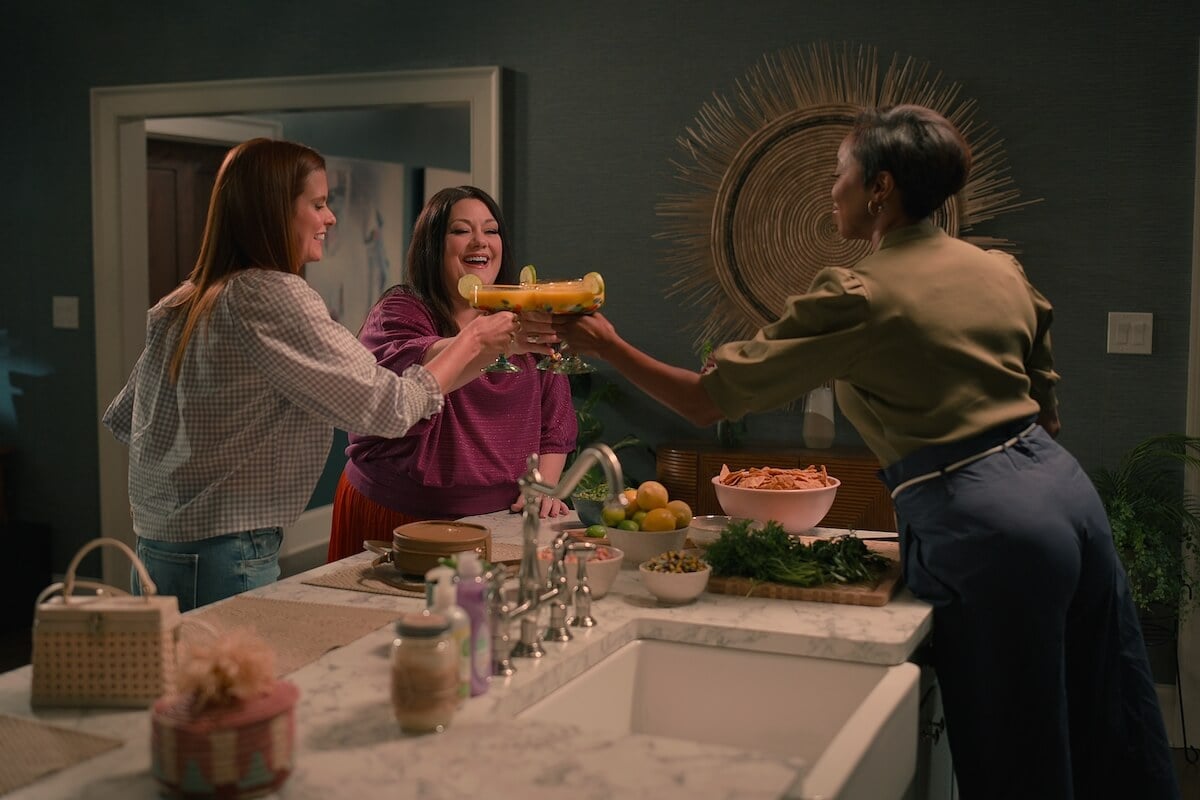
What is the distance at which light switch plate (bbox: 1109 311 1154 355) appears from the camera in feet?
12.6

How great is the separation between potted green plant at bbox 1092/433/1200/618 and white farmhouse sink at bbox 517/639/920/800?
6.82ft

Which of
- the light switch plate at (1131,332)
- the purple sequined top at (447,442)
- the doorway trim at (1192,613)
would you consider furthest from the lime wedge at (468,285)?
the doorway trim at (1192,613)

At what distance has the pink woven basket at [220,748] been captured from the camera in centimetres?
121

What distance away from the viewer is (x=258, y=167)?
86.1 inches

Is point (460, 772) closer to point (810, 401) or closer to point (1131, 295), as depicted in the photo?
point (810, 401)

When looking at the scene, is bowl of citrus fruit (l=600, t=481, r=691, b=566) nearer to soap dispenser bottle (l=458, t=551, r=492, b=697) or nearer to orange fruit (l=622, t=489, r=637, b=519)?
orange fruit (l=622, t=489, r=637, b=519)

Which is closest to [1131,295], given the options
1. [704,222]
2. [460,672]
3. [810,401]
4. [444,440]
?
[810,401]

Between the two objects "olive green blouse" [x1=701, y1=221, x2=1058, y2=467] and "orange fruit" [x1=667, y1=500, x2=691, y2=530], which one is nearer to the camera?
"olive green blouse" [x1=701, y1=221, x2=1058, y2=467]

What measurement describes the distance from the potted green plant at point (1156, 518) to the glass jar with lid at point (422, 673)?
9.12ft

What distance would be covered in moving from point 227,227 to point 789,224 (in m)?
2.44

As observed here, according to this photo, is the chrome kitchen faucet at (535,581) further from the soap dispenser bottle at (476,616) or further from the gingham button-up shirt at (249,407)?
the gingham button-up shirt at (249,407)

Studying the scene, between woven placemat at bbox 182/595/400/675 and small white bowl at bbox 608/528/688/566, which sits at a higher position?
small white bowl at bbox 608/528/688/566

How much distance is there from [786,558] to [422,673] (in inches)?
35.7

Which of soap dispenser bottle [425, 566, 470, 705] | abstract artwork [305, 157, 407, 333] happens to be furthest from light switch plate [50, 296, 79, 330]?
soap dispenser bottle [425, 566, 470, 705]
